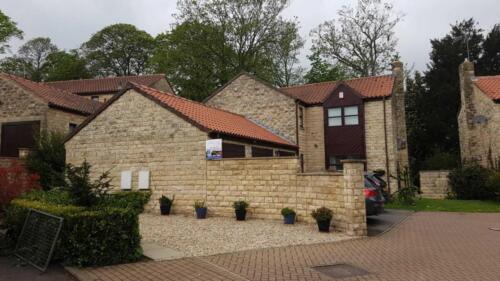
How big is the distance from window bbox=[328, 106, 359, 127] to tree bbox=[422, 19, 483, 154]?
1402 cm

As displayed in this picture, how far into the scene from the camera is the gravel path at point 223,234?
32.6ft

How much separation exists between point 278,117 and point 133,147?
36.5 ft

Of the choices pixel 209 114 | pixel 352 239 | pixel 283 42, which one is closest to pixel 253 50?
pixel 283 42

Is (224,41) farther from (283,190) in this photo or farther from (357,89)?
(283,190)

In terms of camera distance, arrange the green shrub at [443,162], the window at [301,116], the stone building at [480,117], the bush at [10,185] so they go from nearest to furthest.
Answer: the bush at [10,185] < the stone building at [480,117] < the window at [301,116] < the green shrub at [443,162]

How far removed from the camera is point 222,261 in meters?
8.32

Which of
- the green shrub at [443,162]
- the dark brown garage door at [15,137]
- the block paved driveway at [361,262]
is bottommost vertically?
the block paved driveway at [361,262]

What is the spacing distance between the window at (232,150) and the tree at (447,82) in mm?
24582

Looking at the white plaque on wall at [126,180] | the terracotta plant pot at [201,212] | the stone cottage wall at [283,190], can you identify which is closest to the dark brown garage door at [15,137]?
the white plaque on wall at [126,180]

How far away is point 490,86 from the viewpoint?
2702 cm

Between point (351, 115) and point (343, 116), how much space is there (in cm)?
51

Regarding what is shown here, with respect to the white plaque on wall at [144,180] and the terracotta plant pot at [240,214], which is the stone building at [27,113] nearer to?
the white plaque on wall at [144,180]

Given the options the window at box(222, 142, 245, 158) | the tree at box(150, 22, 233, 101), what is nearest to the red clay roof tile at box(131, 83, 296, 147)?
the window at box(222, 142, 245, 158)

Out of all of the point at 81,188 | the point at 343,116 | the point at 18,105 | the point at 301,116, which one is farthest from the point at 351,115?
the point at 18,105
